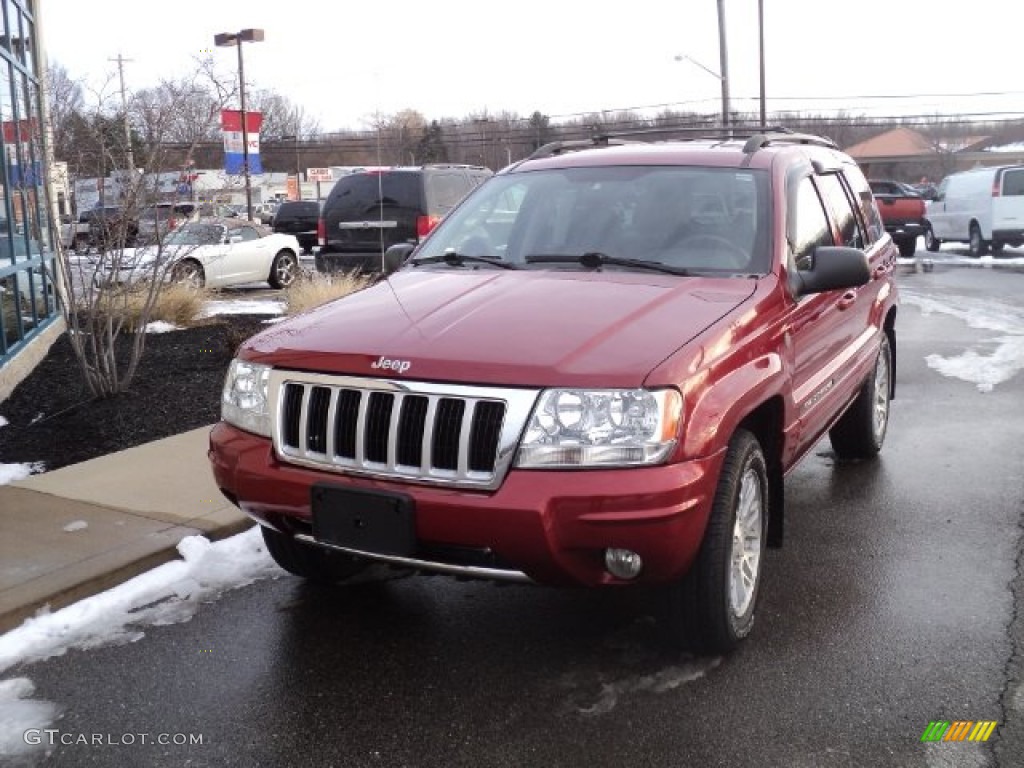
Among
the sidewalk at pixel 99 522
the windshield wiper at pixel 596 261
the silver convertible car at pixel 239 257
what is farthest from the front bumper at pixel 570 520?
the silver convertible car at pixel 239 257

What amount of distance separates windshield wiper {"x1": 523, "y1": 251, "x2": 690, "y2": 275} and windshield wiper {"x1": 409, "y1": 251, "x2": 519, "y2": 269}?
0.11 m

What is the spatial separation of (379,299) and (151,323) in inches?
358

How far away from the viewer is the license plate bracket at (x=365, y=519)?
3227 mm

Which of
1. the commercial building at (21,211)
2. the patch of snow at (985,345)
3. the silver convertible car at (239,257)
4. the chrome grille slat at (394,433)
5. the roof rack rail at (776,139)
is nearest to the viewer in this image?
the chrome grille slat at (394,433)

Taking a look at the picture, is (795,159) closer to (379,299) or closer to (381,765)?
(379,299)

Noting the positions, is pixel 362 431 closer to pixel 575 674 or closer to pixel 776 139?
pixel 575 674

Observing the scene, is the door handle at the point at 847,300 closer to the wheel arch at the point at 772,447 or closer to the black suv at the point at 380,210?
the wheel arch at the point at 772,447

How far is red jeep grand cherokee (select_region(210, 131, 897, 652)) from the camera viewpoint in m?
3.13

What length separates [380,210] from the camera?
13023 millimetres

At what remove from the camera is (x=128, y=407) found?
759cm

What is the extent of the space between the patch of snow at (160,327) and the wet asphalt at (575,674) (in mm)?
8202

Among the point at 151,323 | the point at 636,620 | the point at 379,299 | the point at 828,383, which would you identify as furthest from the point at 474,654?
the point at 151,323

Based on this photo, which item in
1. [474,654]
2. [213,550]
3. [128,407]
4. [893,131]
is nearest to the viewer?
[474,654]

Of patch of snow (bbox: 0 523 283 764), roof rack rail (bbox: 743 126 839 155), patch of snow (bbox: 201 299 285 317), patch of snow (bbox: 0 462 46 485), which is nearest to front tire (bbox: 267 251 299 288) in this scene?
patch of snow (bbox: 201 299 285 317)
